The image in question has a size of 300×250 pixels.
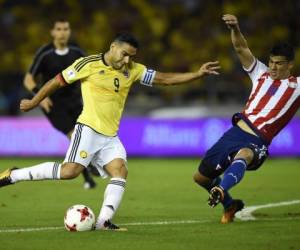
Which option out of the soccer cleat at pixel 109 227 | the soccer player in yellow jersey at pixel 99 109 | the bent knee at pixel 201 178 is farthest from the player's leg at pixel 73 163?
the bent knee at pixel 201 178

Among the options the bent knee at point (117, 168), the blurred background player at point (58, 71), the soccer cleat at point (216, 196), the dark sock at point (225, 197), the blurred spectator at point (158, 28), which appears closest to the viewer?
the soccer cleat at point (216, 196)

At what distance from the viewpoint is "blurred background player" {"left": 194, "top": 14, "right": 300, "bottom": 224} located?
8.88m

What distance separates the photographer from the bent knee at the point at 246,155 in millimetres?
8711

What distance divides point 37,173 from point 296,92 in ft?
9.94

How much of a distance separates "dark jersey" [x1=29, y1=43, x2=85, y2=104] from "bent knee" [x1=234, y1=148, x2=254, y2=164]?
5.00 meters

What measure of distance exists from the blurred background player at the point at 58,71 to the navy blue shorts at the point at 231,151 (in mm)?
4340

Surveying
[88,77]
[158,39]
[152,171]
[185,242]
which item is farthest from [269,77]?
[158,39]

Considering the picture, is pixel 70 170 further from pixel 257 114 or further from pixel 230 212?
pixel 257 114

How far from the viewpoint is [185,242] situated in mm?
7332

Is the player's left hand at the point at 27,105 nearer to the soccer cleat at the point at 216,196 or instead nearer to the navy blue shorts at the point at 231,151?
the navy blue shorts at the point at 231,151

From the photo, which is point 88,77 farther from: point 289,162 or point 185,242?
point 289,162

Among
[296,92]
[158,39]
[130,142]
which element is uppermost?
[296,92]

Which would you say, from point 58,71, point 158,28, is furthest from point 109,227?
point 158,28

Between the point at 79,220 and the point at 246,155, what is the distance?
197 centimetres
